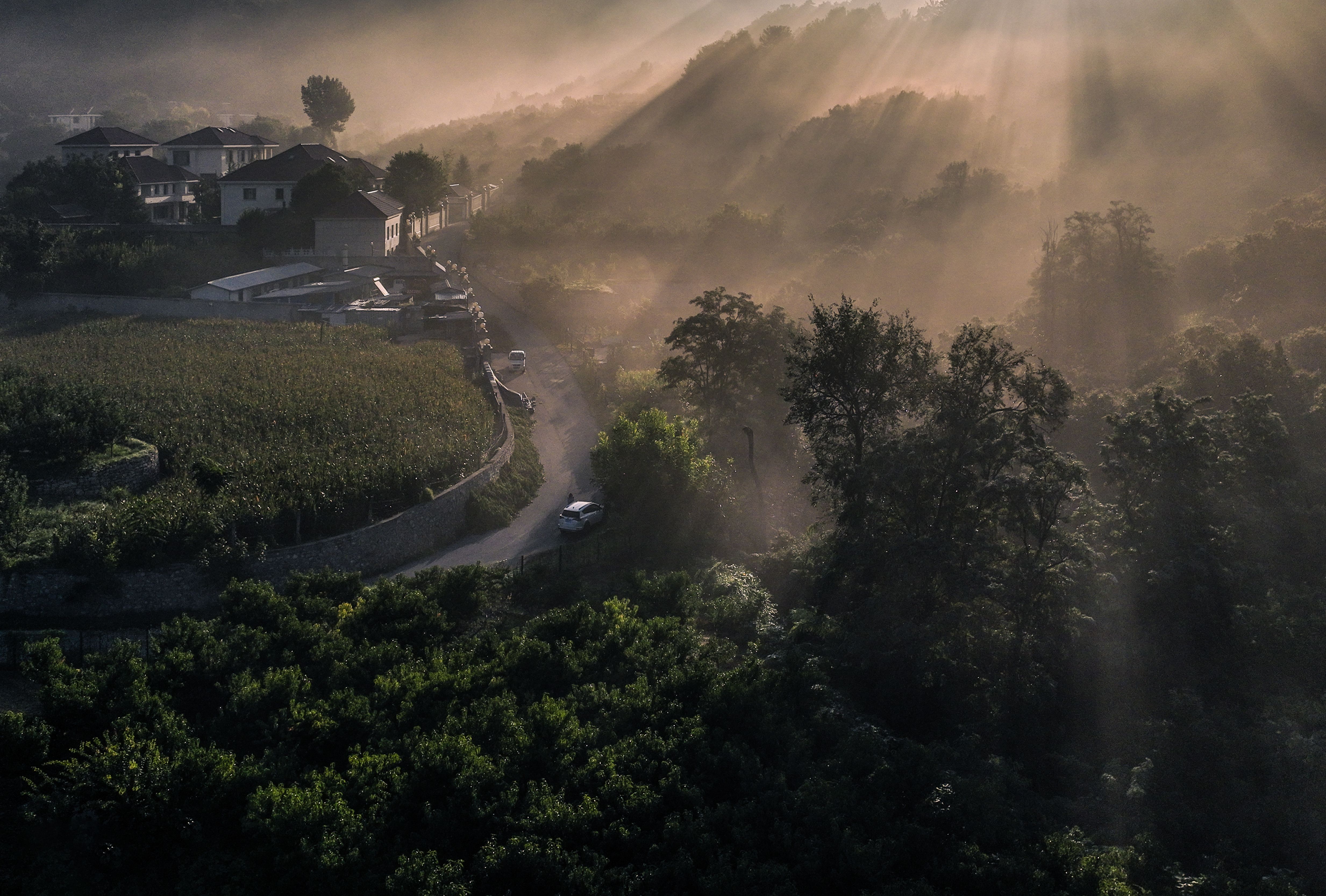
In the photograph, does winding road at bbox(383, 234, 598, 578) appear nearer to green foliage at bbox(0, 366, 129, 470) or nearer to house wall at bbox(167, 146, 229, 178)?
green foliage at bbox(0, 366, 129, 470)

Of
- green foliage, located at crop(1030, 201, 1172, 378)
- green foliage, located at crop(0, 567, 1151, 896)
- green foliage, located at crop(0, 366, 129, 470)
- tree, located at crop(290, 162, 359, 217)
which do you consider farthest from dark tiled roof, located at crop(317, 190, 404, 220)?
green foliage, located at crop(0, 567, 1151, 896)

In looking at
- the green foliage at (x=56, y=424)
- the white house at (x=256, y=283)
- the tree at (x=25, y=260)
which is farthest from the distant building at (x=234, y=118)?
the green foliage at (x=56, y=424)

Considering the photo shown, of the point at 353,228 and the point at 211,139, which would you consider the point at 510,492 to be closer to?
the point at 353,228

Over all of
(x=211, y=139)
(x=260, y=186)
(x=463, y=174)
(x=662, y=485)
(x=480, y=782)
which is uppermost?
(x=211, y=139)

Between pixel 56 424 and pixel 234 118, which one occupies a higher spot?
pixel 234 118

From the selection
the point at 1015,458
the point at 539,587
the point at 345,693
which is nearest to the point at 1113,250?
the point at 1015,458

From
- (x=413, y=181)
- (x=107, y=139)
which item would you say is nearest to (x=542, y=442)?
(x=413, y=181)
